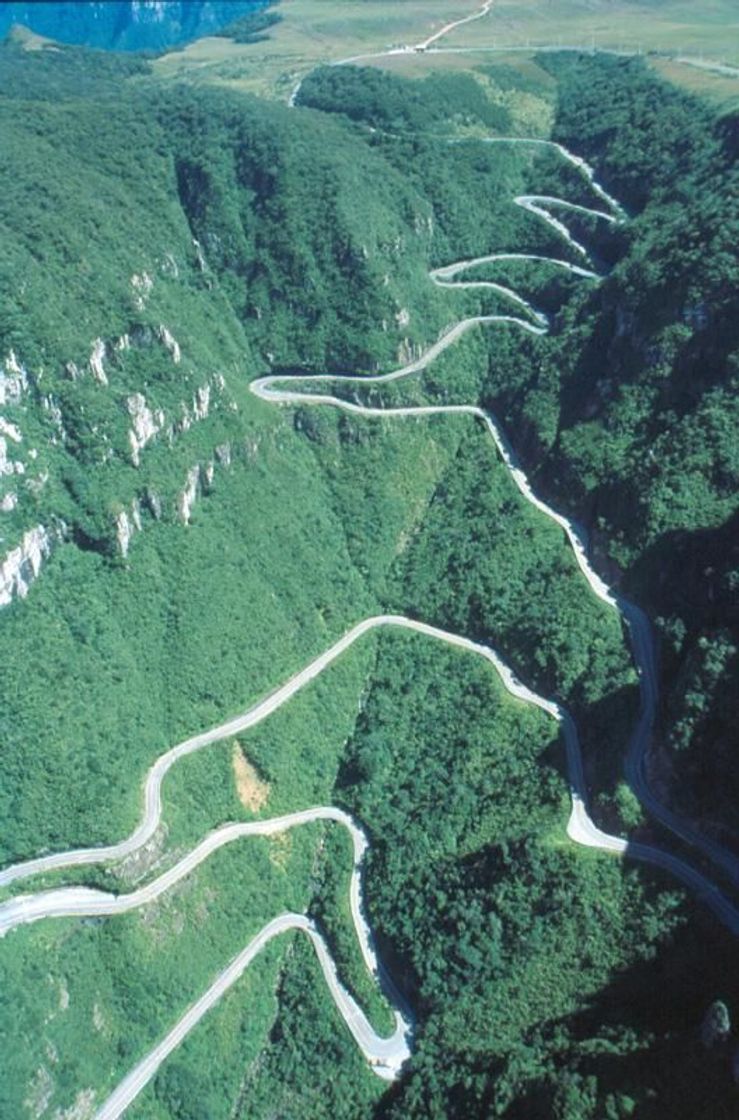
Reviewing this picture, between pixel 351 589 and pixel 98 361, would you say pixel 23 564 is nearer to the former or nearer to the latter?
pixel 98 361

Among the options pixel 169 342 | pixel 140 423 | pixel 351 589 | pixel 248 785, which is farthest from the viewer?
pixel 351 589

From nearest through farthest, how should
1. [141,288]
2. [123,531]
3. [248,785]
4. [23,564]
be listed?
[23,564]
[248,785]
[123,531]
[141,288]

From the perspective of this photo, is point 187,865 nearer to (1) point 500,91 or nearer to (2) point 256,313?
(2) point 256,313

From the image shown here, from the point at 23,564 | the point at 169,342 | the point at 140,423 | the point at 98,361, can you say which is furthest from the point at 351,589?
the point at 23,564

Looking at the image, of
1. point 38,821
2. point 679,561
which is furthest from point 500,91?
point 38,821

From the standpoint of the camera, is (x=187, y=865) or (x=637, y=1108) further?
(x=187, y=865)

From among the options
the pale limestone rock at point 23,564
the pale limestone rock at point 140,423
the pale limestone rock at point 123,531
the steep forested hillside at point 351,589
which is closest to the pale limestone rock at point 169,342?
the steep forested hillside at point 351,589
